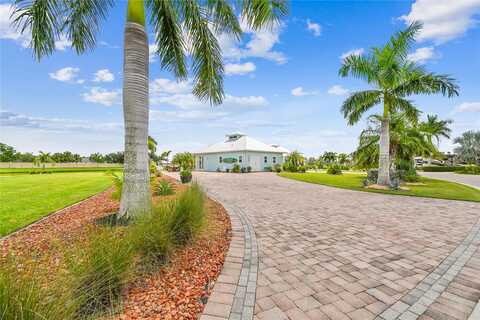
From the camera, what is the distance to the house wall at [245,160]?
96.0ft

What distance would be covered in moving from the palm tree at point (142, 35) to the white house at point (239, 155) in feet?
75.3

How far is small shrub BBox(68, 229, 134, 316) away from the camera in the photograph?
1733 millimetres

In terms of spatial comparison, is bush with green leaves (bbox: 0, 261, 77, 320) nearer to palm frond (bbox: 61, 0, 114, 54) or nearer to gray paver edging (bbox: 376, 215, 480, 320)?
gray paver edging (bbox: 376, 215, 480, 320)

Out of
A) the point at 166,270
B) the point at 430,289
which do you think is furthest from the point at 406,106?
the point at 166,270

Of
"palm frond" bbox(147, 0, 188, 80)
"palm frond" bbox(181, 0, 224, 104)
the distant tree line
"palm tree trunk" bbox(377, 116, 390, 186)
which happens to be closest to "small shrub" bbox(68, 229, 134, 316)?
"palm frond" bbox(181, 0, 224, 104)

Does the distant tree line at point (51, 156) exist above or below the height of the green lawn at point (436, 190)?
above

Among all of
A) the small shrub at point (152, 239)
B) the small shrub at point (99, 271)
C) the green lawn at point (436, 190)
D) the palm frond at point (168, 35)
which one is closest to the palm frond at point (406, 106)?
the green lawn at point (436, 190)

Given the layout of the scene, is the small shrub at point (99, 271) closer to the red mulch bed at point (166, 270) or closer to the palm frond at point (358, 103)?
the red mulch bed at point (166, 270)

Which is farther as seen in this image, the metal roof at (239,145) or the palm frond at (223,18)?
the metal roof at (239,145)

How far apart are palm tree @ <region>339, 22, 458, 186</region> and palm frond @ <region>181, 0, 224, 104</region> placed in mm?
9040

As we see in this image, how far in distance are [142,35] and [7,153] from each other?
7257 centimetres

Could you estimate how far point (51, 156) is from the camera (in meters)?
51.9

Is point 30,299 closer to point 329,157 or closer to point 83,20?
point 83,20

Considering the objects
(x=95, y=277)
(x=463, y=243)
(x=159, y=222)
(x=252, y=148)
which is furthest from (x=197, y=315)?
(x=252, y=148)
